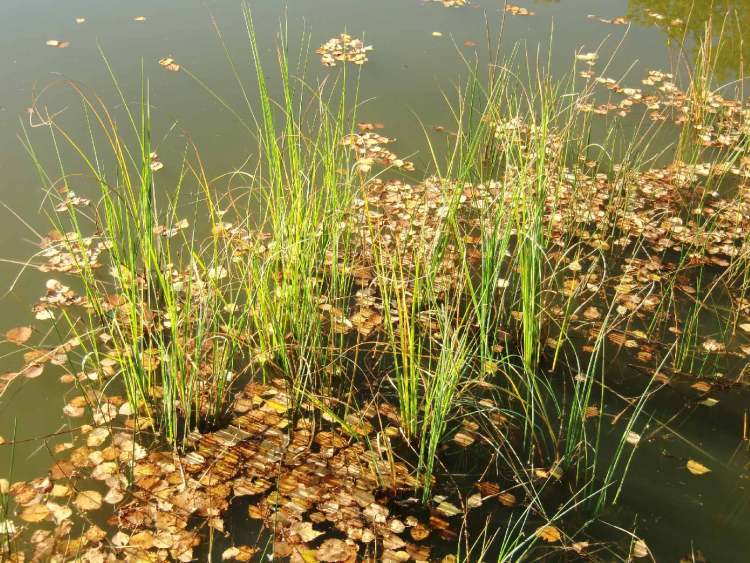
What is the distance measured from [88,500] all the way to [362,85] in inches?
137

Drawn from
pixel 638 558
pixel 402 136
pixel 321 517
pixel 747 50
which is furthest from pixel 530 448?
pixel 747 50

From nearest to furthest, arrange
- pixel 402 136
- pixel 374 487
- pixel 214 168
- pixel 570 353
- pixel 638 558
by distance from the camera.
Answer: pixel 638 558 < pixel 374 487 < pixel 570 353 < pixel 214 168 < pixel 402 136

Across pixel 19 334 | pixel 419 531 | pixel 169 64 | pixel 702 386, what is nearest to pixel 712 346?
pixel 702 386

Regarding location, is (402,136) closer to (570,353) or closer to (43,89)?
(570,353)

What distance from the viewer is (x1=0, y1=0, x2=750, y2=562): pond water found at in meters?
2.56

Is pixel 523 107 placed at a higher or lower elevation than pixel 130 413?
→ higher

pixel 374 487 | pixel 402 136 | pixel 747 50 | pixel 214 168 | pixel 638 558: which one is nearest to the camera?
pixel 638 558

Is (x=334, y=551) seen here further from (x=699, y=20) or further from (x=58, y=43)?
(x=699, y=20)

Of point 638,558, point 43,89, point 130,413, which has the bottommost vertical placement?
point 638,558

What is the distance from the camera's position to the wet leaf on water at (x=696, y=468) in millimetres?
2613

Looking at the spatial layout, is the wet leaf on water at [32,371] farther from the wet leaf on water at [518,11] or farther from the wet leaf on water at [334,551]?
the wet leaf on water at [518,11]

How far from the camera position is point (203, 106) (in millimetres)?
4676

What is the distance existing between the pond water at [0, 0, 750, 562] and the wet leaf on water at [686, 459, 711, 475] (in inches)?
1.1

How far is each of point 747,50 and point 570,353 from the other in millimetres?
3816
